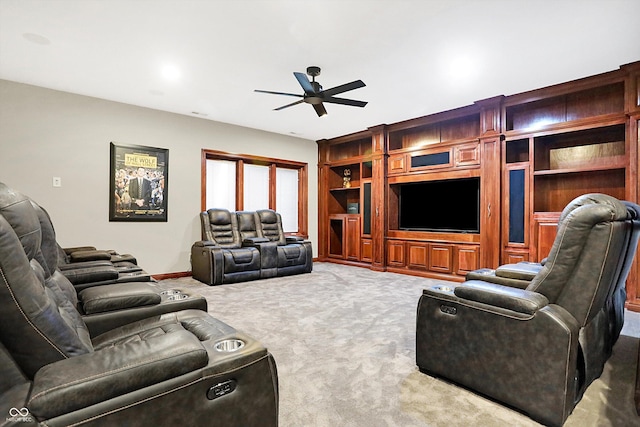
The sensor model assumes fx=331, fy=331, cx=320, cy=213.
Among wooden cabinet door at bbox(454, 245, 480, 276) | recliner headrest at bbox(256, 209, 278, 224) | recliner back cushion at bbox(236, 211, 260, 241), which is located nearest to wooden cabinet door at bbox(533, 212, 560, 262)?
wooden cabinet door at bbox(454, 245, 480, 276)

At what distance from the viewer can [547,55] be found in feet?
11.3

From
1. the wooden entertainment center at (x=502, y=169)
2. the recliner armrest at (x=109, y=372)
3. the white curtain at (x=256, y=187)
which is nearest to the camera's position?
the recliner armrest at (x=109, y=372)

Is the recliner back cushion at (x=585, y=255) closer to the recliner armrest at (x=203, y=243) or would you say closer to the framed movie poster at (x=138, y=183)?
the recliner armrest at (x=203, y=243)

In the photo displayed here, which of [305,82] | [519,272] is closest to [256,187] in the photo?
[305,82]

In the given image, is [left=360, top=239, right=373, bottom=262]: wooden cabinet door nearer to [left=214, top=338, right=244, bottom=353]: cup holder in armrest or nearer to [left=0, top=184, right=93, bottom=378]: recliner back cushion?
[left=214, top=338, right=244, bottom=353]: cup holder in armrest

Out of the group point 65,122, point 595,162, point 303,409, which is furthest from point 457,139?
point 65,122

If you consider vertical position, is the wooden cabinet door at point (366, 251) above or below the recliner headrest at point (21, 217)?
below

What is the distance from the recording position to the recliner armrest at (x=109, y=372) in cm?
84

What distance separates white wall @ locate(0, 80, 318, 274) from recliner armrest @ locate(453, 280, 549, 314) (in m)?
4.86

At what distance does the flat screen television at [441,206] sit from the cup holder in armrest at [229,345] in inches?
185

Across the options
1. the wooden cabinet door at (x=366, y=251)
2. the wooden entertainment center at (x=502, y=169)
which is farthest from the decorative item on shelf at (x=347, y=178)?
the wooden cabinet door at (x=366, y=251)

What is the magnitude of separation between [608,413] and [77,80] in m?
5.84

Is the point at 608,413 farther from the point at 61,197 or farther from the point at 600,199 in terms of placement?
Result: the point at 61,197

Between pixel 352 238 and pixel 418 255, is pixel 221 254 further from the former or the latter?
pixel 418 255
